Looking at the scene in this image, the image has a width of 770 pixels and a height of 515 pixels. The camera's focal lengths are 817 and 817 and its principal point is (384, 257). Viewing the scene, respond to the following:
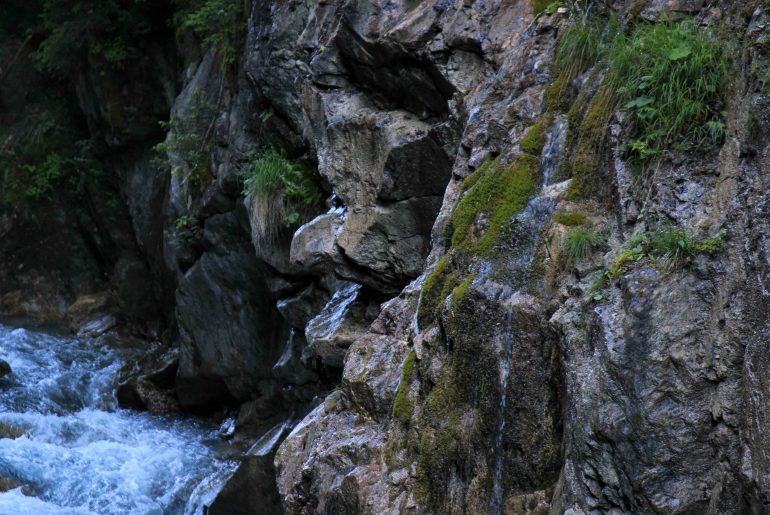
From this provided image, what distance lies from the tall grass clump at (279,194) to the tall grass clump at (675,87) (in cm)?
469

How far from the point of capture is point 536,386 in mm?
3990

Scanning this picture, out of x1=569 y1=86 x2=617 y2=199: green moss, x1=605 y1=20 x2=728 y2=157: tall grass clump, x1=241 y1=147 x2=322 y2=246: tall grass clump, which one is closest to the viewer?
x1=605 y1=20 x2=728 y2=157: tall grass clump

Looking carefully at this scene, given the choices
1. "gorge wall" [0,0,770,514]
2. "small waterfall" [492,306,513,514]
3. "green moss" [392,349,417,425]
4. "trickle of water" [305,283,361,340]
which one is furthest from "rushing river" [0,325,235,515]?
"small waterfall" [492,306,513,514]

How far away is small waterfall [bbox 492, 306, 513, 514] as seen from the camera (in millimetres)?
4023

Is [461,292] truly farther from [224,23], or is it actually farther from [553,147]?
[224,23]

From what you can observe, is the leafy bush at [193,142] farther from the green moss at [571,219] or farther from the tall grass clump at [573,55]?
the green moss at [571,219]

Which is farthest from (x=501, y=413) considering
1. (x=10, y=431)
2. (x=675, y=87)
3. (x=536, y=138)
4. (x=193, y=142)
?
(x=193, y=142)

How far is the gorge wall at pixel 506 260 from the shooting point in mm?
3434

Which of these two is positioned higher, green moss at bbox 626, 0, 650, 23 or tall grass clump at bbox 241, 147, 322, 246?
green moss at bbox 626, 0, 650, 23

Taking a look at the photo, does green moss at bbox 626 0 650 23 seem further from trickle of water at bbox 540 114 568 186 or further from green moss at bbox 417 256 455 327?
green moss at bbox 417 256 455 327

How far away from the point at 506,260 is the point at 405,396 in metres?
1.03

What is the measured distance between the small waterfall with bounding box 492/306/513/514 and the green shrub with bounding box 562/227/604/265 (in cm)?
40

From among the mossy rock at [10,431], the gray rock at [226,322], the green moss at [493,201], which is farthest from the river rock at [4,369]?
the green moss at [493,201]

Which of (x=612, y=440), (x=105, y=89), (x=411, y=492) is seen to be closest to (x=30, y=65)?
(x=105, y=89)
